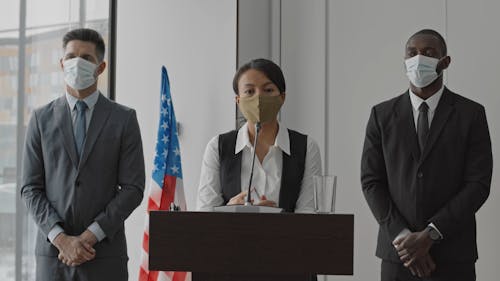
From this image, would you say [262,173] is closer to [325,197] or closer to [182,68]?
[325,197]

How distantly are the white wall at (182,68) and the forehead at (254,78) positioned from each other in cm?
195

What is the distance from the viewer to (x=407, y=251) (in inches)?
140

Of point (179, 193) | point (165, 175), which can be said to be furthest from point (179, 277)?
point (165, 175)

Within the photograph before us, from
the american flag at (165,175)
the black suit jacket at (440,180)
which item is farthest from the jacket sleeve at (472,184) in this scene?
the american flag at (165,175)

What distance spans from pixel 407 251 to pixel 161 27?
9.25 ft

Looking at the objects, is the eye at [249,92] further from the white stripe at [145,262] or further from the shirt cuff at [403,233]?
the white stripe at [145,262]

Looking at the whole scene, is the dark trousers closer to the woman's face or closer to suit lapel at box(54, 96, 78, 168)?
the woman's face

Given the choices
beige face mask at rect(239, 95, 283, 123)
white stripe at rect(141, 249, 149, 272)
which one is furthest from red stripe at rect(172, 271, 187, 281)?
beige face mask at rect(239, 95, 283, 123)

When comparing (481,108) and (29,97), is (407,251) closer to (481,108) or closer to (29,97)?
(481,108)

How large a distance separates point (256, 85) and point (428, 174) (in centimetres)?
92

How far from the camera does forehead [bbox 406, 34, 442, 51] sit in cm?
378

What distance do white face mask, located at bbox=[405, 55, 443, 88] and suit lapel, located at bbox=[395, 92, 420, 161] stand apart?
120mm

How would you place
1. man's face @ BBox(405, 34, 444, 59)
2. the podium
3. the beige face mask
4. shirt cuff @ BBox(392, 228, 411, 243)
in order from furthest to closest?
1. man's face @ BBox(405, 34, 444, 59)
2. shirt cuff @ BBox(392, 228, 411, 243)
3. the beige face mask
4. the podium

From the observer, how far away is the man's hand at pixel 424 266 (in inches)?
140
